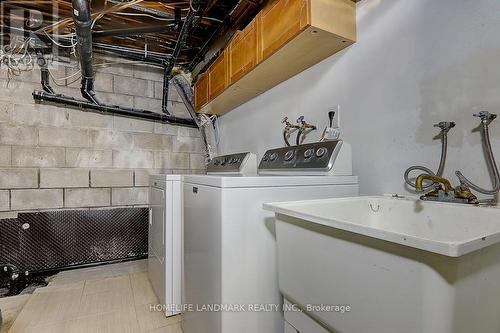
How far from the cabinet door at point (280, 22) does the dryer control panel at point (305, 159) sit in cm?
65

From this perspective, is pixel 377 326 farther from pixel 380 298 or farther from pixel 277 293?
pixel 277 293

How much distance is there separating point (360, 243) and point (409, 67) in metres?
1.01

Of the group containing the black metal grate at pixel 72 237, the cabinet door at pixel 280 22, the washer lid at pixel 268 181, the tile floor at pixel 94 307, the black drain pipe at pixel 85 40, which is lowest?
the tile floor at pixel 94 307

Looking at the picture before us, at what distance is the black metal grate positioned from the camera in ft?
8.24

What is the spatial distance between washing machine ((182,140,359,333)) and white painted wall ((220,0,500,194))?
21 cm

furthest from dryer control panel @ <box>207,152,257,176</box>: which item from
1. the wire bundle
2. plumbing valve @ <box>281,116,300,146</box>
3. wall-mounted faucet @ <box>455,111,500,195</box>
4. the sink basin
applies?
the wire bundle

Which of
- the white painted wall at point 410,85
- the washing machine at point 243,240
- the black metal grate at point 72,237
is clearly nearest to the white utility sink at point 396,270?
the washing machine at point 243,240

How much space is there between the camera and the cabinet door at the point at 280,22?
138 centimetres

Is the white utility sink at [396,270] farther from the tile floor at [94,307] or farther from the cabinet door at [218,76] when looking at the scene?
the cabinet door at [218,76]

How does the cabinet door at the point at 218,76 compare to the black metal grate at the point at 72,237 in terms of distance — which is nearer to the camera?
the cabinet door at the point at 218,76

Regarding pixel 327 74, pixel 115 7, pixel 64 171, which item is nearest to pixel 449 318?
pixel 327 74

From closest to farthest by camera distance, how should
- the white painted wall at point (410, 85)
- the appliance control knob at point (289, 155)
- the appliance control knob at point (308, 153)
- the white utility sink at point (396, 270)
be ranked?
the white utility sink at point (396, 270) → the white painted wall at point (410, 85) → the appliance control knob at point (308, 153) → the appliance control knob at point (289, 155)

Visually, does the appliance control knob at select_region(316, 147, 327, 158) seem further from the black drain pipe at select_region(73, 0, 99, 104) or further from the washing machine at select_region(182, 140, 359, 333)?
the black drain pipe at select_region(73, 0, 99, 104)

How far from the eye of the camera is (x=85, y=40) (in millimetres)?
2006
